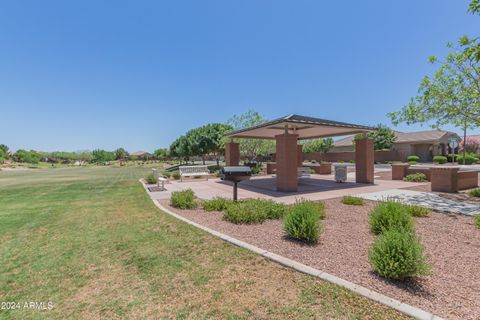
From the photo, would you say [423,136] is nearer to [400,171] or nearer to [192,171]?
[400,171]

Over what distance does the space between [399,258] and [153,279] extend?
338 cm

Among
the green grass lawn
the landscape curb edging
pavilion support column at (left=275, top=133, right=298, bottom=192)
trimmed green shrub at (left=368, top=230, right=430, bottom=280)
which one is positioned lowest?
the green grass lawn

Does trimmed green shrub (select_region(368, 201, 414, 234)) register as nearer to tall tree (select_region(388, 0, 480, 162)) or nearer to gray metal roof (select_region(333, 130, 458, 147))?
tall tree (select_region(388, 0, 480, 162))

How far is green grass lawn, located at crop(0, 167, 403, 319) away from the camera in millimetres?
2578

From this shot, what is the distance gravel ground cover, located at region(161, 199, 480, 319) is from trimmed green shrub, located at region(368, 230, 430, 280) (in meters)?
0.13

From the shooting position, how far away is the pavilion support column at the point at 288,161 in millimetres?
10492

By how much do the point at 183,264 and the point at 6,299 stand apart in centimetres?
225

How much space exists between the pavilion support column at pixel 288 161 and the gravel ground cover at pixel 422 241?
4.05 metres

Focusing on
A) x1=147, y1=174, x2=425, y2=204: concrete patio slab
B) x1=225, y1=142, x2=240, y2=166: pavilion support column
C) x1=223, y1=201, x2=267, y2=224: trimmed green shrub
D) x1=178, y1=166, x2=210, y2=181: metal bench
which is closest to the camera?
x1=223, y1=201, x2=267, y2=224: trimmed green shrub

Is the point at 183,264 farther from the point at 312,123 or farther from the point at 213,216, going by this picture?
the point at 312,123

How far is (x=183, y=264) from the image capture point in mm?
3648

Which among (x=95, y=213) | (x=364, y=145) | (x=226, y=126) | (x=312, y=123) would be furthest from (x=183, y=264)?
(x=226, y=126)

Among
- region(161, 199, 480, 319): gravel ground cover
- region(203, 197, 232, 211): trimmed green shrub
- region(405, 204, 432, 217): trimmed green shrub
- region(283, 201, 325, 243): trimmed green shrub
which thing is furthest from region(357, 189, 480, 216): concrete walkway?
region(203, 197, 232, 211): trimmed green shrub

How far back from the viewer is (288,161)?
1048 centimetres
